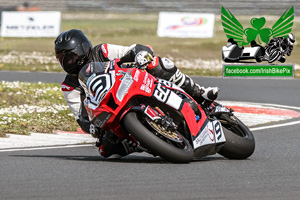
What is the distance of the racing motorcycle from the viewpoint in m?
6.57

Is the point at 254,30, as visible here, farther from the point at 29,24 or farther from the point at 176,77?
the point at 29,24

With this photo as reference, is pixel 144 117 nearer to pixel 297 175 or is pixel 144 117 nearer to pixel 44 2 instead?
pixel 297 175

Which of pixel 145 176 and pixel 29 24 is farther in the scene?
pixel 29 24

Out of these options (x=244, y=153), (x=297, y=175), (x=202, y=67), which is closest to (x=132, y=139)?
(x=244, y=153)

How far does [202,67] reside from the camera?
22.6 meters

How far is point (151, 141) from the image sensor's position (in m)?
6.45

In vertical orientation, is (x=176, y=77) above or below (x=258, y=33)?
above

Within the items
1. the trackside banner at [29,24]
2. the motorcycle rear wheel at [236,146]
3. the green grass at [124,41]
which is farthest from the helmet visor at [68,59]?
the trackside banner at [29,24]

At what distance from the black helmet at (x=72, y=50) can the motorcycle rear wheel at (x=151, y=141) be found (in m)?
1.42

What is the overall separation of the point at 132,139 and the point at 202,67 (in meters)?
15.8
